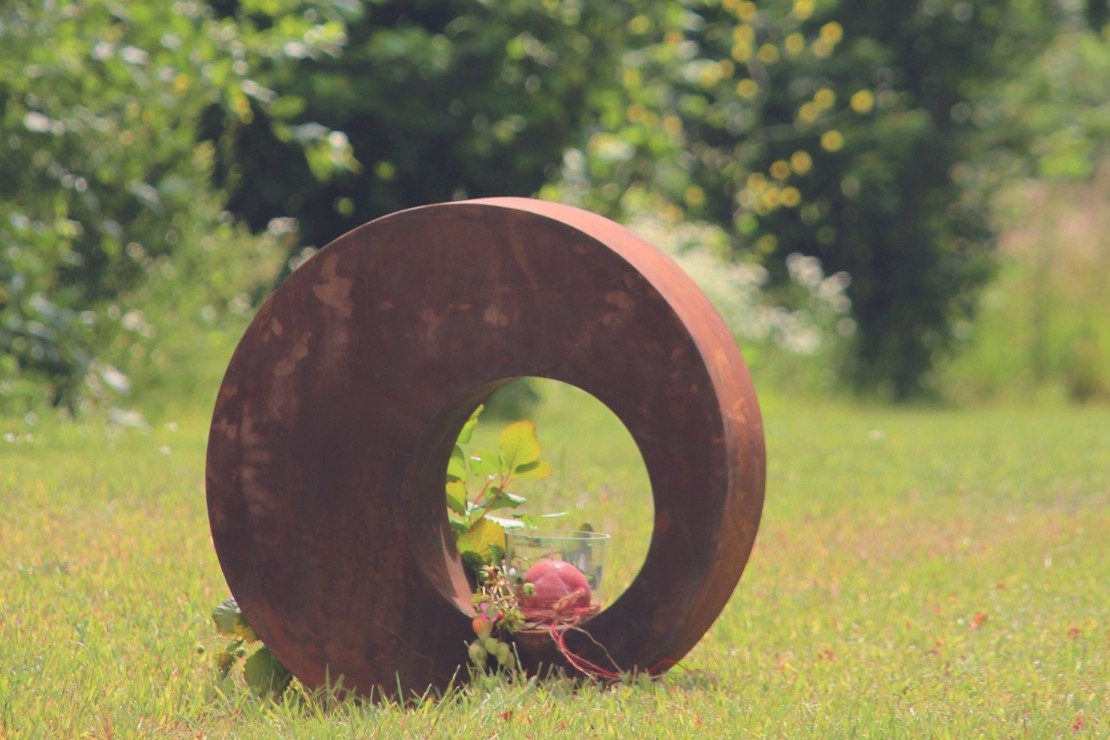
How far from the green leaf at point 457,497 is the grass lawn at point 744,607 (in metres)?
0.57

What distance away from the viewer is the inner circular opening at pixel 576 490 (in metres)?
3.73

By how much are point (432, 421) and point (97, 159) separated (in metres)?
5.07

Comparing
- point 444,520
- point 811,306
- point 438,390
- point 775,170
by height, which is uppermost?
point 438,390

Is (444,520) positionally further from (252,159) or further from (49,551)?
(252,159)

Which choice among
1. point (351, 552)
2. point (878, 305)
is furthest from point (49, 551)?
point (878, 305)

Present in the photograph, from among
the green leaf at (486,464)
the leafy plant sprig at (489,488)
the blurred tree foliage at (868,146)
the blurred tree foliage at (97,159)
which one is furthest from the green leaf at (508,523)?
the blurred tree foliage at (868,146)

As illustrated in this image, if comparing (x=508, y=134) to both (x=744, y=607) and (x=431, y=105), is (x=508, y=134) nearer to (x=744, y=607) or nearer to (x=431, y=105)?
(x=431, y=105)

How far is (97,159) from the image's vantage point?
311 inches

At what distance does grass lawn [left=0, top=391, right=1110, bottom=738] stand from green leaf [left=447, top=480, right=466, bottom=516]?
57cm

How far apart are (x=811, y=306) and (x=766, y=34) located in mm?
2575

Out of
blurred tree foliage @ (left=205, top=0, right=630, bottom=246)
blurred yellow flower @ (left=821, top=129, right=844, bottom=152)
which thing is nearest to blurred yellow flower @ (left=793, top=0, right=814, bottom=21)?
blurred yellow flower @ (left=821, top=129, right=844, bottom=152)

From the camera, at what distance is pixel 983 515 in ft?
20.7

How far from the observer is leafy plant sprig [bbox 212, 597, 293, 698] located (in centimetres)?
357

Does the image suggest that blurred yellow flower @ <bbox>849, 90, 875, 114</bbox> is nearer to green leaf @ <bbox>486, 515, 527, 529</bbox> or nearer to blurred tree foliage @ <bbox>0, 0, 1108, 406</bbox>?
blurred tree foliage @ <bbox>0, 0, 1108, 406</bbox>
